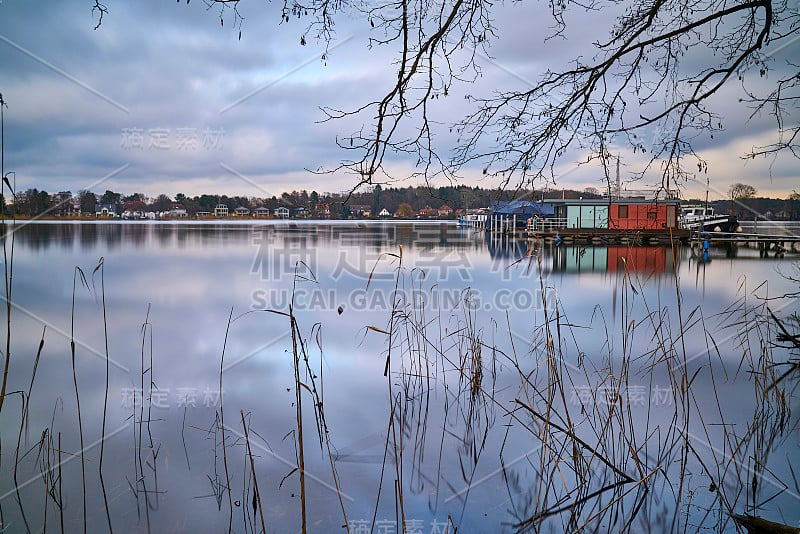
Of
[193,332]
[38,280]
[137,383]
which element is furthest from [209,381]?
[38,280]

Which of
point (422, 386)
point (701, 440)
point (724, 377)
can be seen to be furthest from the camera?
point (724, 377)

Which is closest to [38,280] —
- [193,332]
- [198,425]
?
[193,332]

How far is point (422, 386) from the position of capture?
596 cm

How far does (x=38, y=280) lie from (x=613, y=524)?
16610 mm

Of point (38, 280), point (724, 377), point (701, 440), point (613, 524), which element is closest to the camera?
point (613, 524)

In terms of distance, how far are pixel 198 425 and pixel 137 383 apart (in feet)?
6.03

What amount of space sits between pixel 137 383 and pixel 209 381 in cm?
78

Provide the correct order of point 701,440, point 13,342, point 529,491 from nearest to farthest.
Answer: point 529,491 < point 701,440 < point 13,342

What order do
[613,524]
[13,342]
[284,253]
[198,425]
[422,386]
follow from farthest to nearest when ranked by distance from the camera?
[284,253], [13,342], [422,386], [198,425], [613,524]

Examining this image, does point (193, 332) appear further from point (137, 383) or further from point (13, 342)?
point (137, 383)

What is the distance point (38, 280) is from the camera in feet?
51.0

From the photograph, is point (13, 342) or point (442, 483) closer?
point (442, 483)

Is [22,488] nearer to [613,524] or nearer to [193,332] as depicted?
[613,524]

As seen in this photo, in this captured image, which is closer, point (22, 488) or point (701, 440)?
point (22, 488)
